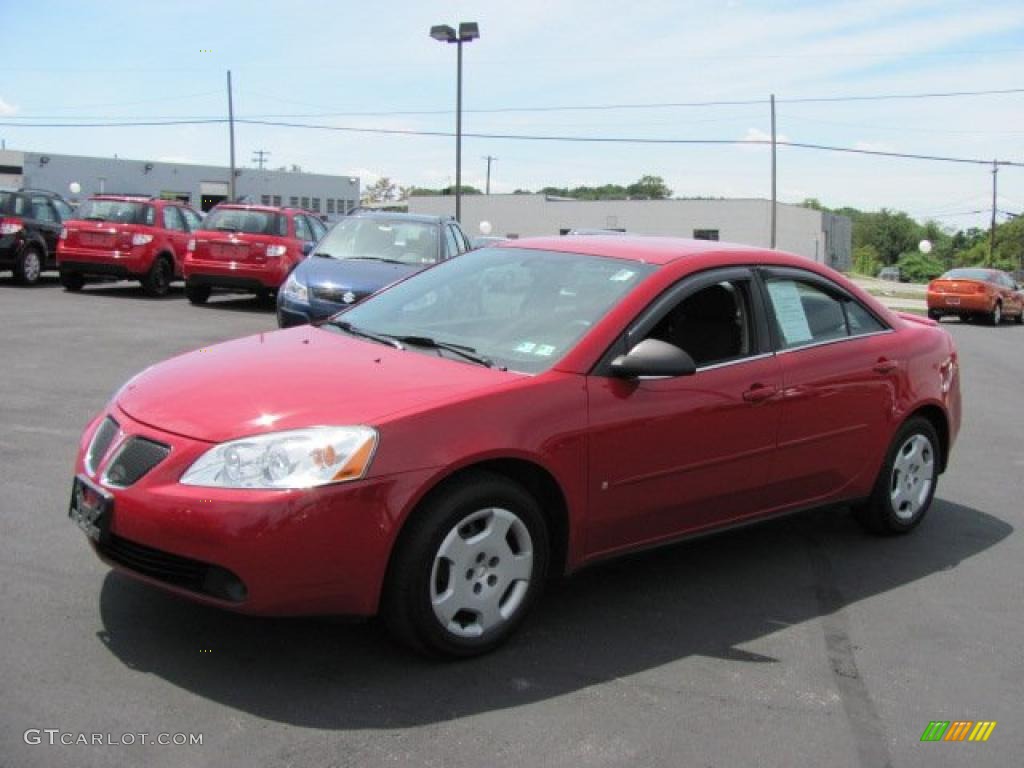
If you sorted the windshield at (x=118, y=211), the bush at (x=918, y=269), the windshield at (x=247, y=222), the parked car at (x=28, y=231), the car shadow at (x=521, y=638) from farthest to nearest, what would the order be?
the bush at (x=918, y=269), the parked car at (x=28, y=231), the windshield at (x=118, y=211), the windshield at (x=247, y=222), the car shadow at (x=521, y=638)

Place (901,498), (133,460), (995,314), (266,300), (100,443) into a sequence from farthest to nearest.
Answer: (995,314)
(266,300)
(901,498)
(100,443)
(133,460)

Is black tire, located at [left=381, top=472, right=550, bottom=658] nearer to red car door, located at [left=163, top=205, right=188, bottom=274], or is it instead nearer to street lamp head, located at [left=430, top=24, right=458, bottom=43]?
red car door, located at [left=163, top=205, right=188, bottom=274]

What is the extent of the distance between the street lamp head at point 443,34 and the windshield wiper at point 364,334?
2344cm

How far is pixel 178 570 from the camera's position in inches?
134

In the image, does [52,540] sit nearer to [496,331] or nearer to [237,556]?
[237,556]

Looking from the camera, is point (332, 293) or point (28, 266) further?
point (28, 266)

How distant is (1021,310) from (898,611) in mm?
26601

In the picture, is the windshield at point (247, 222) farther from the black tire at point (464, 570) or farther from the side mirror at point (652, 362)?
the black tire at point (464, 570)

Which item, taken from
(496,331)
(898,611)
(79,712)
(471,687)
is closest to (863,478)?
(898,611)

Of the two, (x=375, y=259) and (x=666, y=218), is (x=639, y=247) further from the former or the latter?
(x=666, y=218)

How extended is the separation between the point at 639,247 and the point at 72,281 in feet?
50.6

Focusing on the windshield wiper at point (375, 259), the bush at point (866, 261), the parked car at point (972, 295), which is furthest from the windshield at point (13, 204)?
the bush at point (866, 261)

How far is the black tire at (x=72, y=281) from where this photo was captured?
1753 centimetres

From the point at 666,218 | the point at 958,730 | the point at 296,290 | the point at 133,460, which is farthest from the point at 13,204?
the point at 666,218
